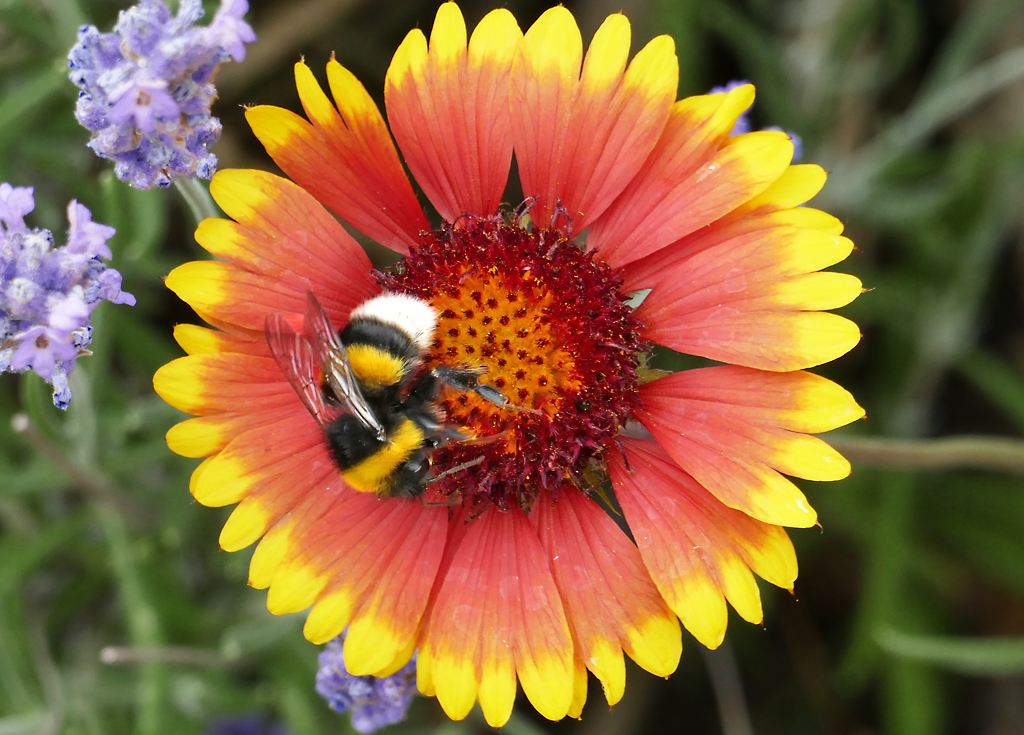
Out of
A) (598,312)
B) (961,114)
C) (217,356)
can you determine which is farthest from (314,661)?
(961,114)

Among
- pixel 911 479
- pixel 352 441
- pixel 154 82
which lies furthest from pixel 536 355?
pixel 911 479

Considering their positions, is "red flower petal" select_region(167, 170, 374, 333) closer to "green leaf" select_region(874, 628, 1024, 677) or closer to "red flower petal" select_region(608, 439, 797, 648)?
"red flower petal" select_region(608, 439, 797, 648)

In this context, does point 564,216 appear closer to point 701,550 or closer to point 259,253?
point 259,253

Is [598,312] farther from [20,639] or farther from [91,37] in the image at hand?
[20,639]

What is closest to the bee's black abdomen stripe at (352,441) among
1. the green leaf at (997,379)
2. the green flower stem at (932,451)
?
the green flower stem at (932,451)

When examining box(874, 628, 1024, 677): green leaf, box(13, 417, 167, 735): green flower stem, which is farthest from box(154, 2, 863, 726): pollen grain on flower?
box(874, 628, 1024, 677): green leaf
